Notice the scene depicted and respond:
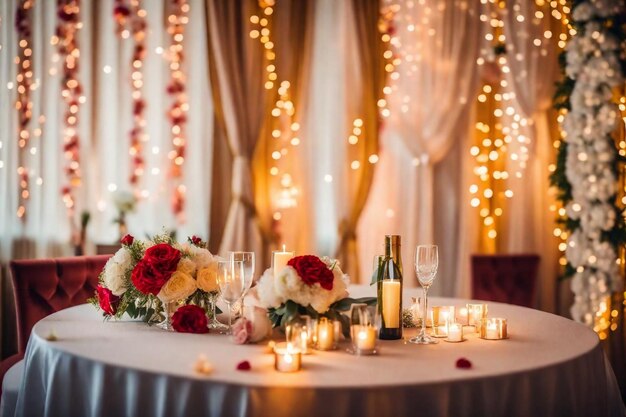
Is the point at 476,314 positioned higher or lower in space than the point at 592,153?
lower

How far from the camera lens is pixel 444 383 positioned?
62.1 inches

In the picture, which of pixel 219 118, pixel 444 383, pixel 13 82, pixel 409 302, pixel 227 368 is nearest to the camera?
pixel 444 383

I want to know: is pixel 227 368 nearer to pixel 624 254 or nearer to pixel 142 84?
pixel 142 84

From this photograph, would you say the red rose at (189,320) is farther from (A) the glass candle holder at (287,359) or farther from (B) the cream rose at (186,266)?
(A) the glass candle holder at (287,359)

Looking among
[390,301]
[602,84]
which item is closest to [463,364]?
[390,301]

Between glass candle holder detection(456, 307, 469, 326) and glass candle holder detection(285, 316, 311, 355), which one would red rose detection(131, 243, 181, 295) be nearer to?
glass candle holder detection(285, 316, 311, 355)

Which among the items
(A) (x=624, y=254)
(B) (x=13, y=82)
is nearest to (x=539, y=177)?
(A) (x=624, y=254)

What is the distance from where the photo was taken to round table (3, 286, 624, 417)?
154cm

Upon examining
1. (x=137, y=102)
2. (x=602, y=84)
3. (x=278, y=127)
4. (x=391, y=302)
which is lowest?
(x=391, y=302)

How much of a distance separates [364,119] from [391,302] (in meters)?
3.22

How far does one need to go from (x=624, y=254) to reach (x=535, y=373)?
11.5ft

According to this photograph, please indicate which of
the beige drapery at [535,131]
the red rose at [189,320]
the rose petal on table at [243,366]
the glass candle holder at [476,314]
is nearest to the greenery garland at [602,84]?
the beige drapery at [535,131]

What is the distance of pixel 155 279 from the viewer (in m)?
2.07

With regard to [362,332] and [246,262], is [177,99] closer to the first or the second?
[246,262]
